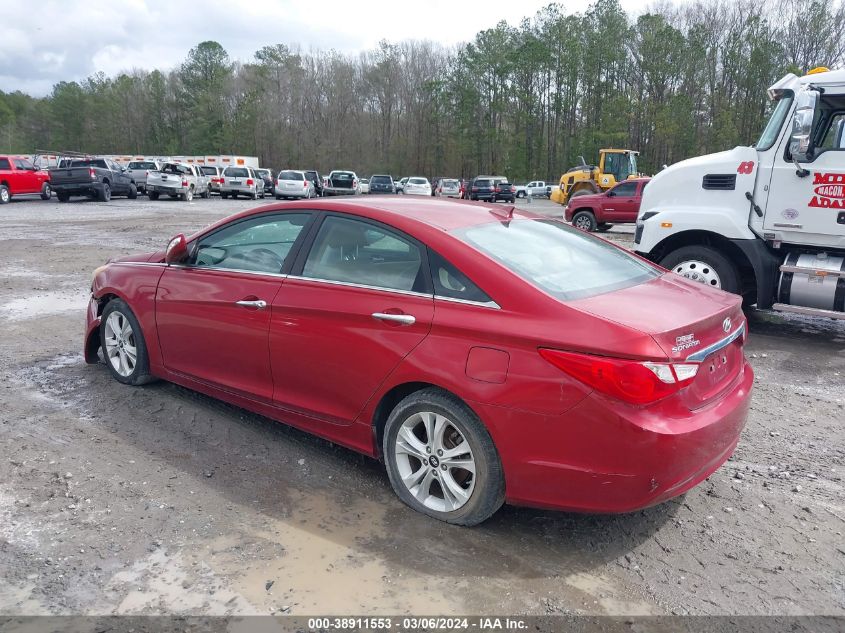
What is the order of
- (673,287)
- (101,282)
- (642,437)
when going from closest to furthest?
(642,437)
(673,287)
(101,282)

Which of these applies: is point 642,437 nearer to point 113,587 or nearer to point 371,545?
point 371,545

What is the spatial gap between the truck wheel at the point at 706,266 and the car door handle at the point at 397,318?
5.05 meters

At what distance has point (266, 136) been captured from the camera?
82500mm

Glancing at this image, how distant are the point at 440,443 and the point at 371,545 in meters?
0.58

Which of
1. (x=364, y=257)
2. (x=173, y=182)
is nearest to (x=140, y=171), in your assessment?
(x=173, y=182)

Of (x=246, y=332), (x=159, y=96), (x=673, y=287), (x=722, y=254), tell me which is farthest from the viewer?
(x=159, y=96)

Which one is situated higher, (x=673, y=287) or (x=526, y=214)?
(x=526, y=214)

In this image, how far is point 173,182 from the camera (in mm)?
31812

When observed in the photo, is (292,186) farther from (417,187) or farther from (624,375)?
(624,375)

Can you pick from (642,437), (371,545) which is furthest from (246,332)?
(642,437)

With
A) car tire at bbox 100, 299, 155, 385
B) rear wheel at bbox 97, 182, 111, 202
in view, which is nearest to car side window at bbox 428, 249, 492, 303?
car tire at bbox 100, 299, 155, 385

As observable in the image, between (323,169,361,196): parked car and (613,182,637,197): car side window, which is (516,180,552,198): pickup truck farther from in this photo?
(613,182,637,197): car side window

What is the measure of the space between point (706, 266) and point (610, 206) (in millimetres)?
13761

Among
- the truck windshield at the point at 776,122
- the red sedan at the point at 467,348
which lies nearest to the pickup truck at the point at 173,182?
the truck windshield at the point at 776,122
